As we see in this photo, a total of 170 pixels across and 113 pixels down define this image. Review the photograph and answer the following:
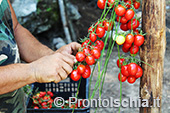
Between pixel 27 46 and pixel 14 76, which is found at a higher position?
pixel 27 46

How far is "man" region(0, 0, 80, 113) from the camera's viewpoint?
128 cm

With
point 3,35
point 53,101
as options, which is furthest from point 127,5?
point 53,101

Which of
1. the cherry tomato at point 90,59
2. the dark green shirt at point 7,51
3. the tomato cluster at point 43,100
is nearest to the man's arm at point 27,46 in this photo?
the dark green shirt at point 7,51

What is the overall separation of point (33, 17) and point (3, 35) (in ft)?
10.4

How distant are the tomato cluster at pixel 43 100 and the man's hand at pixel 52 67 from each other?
4.60 feet

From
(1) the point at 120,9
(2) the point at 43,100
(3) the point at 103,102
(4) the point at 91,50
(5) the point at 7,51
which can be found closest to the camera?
(1) the point at 120,9

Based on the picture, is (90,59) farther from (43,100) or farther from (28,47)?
(43,100)

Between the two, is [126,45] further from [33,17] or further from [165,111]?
[33,17]

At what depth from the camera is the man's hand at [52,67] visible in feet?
4.19

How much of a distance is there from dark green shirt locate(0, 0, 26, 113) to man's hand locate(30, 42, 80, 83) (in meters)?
0.23

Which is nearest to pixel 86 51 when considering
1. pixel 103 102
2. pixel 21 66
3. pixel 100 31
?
pixel 100 31

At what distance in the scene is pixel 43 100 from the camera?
2641mm

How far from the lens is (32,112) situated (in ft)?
7.09

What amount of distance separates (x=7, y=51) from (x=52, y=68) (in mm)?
350
